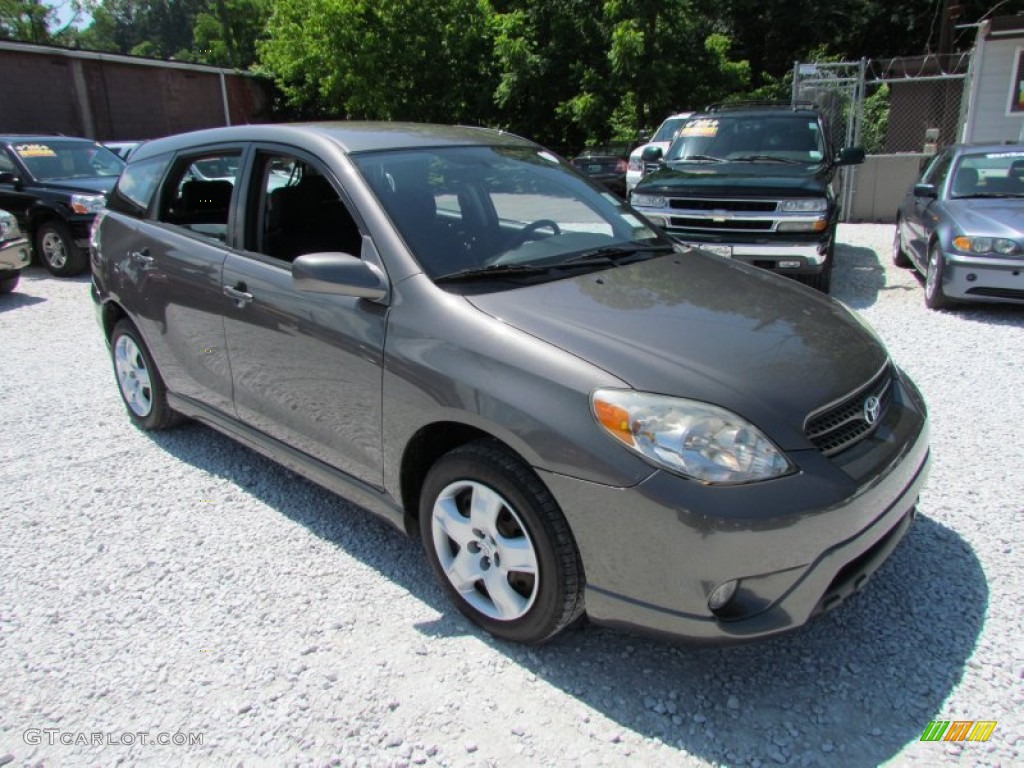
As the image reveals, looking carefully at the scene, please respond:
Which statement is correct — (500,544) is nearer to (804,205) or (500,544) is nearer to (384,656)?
(384,656)

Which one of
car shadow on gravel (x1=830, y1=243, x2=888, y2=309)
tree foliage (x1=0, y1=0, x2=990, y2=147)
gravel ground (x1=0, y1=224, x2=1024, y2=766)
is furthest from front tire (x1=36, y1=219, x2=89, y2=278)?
tree foliage (x1=0, y1=0, x2=990, y2=147)

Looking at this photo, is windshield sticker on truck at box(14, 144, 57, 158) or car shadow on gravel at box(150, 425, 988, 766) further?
windshield sticker on truck at box(14, 144, 57, 158)

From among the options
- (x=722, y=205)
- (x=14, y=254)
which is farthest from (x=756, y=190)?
(x=14, y=254)

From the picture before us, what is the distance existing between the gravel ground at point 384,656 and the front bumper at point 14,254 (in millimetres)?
5500

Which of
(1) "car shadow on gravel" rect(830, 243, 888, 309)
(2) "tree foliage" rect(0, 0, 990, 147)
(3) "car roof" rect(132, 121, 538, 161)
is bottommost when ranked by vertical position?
(1) "car shadow on gravel" rect(830, 243, 888, 309)

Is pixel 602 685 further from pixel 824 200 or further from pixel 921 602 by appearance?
pixel 824 200

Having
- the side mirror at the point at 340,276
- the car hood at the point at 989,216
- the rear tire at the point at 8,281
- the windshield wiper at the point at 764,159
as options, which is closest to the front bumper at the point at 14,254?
the rear tire at the point at 8,281

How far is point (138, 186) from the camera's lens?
4.37 meters

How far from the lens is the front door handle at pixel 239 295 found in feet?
11.0

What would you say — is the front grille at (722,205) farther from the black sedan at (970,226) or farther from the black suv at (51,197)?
the black suv at (51,197)

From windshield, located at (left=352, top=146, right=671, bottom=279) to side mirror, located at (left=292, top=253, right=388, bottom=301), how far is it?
0.63 ft

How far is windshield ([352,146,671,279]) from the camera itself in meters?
2.98

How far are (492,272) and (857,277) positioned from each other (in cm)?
731

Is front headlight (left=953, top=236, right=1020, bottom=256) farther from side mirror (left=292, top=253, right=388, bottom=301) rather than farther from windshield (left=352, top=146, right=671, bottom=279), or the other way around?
side mirror (left=292, top=253, right=388, bottom=301)
